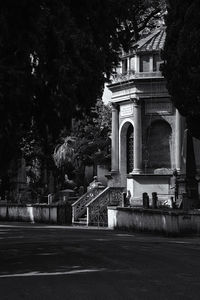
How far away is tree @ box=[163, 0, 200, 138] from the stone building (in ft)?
42.1

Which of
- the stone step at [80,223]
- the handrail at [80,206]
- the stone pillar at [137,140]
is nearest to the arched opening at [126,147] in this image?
the stone pillar at [137,140]

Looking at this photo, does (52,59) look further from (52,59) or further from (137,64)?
(137,64)

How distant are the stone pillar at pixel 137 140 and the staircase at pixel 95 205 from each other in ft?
6.99

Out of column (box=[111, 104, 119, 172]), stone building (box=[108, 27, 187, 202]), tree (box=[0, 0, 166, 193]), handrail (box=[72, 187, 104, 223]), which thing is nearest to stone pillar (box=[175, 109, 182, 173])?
stone building (box=[108, 27, 187, 202])

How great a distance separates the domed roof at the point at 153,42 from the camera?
42259 millimetres

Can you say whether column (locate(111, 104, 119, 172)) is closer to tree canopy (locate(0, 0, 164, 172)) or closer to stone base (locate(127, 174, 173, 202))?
stone base (locate(127, 174, 173, 202))

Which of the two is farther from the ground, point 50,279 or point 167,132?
point 167,132

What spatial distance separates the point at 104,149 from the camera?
5281cm

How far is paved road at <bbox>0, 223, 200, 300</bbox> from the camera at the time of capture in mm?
10703

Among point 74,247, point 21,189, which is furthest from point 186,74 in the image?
→ point 21,189

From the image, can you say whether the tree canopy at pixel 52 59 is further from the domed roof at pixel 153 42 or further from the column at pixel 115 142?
the column at pixel 115 142

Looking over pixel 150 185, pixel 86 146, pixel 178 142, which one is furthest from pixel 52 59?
pixel 86 146

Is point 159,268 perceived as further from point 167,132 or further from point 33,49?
point 167,132

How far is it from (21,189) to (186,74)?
3566cm
